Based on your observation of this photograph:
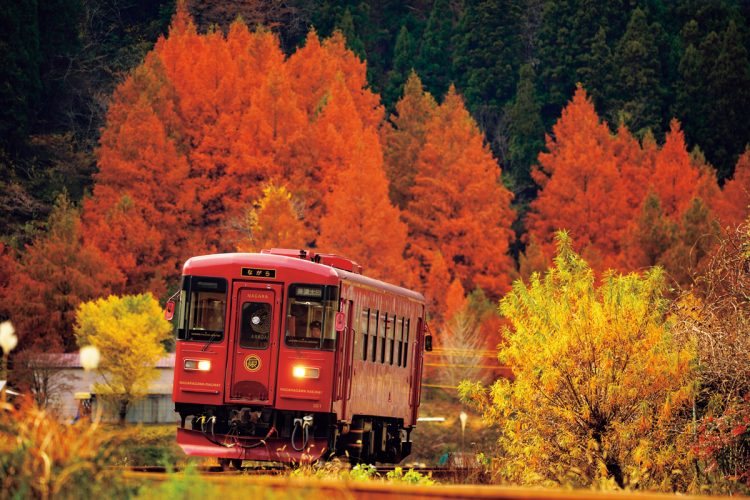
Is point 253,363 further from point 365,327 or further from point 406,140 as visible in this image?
point 406,140

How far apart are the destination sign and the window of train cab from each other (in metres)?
0.34

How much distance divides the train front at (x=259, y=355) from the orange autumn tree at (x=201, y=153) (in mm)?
40706

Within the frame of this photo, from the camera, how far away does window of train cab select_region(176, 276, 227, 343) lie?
75.5 ft

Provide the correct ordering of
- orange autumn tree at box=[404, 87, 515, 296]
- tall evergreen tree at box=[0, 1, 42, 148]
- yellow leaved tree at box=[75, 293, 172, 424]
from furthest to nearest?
tall evergreen tree at box=[0, 1, 42, 148] < orange autumn tree at box=[404, 87, 515, 296] < yellow leaved tree at box=[75, 293, 172, 424]

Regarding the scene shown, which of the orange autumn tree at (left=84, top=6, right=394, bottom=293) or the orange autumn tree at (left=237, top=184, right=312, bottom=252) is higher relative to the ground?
the orange autumn tree at (left=84, top=6, right=394, bottom=293)

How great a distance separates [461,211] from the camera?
259ft

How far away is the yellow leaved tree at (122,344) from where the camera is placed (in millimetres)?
50219

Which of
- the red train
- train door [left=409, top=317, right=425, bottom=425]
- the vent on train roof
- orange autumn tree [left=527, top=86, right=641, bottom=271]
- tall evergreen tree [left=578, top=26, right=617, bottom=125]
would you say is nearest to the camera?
the red train

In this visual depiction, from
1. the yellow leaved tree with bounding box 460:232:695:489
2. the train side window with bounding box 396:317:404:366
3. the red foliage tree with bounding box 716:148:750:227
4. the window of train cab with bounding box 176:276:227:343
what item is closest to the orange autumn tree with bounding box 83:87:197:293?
the red foliage tree with bounding box 716:148:750:227

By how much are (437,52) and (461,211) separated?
30907 mm

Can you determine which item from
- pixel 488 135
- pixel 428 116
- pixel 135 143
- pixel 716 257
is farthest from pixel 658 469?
pixel 488 135

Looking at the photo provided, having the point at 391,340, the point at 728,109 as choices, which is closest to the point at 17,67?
the point at 728,109

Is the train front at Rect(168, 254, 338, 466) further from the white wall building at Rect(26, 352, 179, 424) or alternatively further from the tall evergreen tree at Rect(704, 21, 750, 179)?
the tall evergreen tree at Rect(704, 21, 750, 179)

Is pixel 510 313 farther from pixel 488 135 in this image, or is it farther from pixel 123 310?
pixel 488 135
